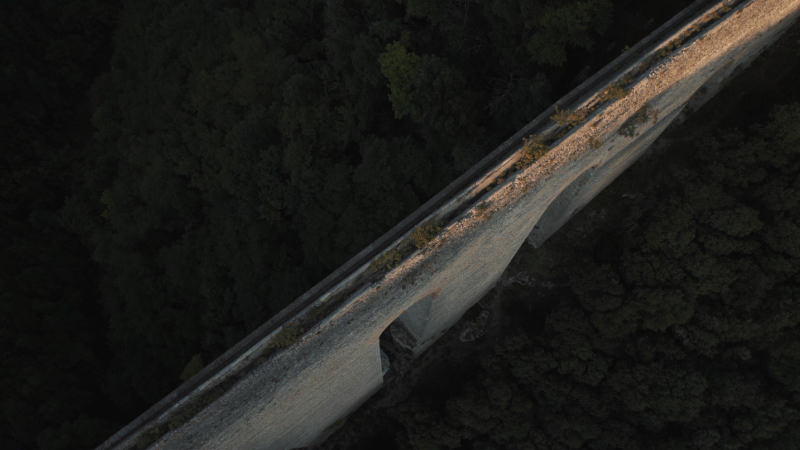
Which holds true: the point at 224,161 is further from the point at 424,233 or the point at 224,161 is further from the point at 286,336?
the point at 424,233

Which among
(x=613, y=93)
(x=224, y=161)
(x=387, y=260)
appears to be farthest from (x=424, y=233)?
(x=224, y=161)

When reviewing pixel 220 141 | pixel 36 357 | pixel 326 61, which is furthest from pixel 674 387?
pixel 36 357

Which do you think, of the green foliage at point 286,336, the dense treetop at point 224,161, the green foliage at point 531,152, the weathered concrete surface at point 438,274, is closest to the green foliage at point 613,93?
the weathered concrete surface at point 438,274

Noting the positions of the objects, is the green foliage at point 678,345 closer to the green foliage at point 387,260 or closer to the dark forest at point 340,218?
the dark forest at point 340,218

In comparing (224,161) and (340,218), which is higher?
(224,161)

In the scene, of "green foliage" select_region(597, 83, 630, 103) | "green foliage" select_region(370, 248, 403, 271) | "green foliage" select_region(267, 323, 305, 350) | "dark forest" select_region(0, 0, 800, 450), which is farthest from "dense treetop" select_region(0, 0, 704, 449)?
"green foliage" select_region(267, 323, 305, 350)

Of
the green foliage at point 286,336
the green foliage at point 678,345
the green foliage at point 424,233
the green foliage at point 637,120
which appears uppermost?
the green foliage at point 286,336

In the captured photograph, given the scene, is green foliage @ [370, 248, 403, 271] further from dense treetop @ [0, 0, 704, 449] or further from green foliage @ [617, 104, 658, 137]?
green foliage @ [617, 104, 658, 137]

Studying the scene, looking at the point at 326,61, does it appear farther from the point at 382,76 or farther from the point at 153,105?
the point at 153,105
